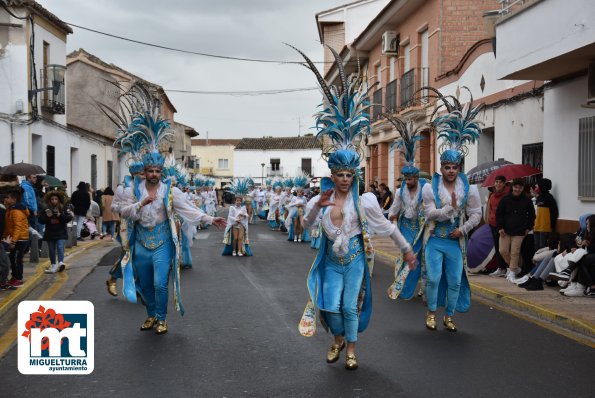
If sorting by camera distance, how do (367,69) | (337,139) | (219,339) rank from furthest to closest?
(367,69)
(219,339)
(337,139)

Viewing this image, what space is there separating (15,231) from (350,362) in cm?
707

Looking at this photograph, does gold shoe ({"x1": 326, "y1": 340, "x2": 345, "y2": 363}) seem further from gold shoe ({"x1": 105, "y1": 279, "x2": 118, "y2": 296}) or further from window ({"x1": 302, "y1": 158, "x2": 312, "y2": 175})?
window ({"x1": 302, "y1": 158, "x2": 312, "y2": 175})

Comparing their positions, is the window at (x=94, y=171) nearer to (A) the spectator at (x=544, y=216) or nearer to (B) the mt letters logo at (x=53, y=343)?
(A) the spectator at (x=544, y=216)

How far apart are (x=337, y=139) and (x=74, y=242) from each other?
14.2 meters

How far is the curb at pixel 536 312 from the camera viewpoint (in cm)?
845

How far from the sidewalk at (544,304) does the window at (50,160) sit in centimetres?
1832

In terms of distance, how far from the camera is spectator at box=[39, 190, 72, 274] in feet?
43.5

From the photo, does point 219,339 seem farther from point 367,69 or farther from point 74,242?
point 367,69

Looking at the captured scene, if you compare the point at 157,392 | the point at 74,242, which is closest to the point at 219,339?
the point at 157,392

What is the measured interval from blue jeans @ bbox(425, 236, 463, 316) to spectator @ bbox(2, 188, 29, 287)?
21.6ft

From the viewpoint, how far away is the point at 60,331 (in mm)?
6414

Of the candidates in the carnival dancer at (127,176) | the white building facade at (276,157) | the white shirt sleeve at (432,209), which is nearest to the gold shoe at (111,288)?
the carnival dancer at (127,176)

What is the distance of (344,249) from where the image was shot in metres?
6.59

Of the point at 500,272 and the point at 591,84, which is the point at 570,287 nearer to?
the point at 500,272
